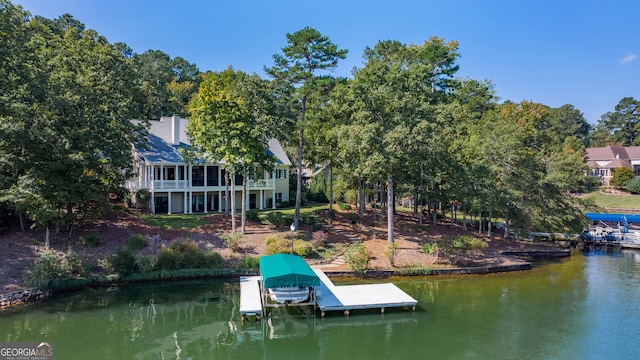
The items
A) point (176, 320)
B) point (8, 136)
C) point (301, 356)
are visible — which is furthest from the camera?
point (8, 136)

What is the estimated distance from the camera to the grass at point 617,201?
5516 centimetres

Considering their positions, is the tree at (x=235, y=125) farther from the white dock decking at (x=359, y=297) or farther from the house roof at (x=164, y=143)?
the white dock decking at (x=359, y=297)

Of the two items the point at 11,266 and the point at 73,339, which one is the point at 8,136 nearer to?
the point at 11,266

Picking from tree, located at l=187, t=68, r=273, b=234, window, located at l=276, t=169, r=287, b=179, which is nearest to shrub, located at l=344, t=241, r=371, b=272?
tree, located at l=187, t=68, r=273, b=234

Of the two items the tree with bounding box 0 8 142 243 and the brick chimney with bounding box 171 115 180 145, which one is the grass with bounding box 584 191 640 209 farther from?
the tree with bounding box 0 8 142 243

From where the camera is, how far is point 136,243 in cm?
2258

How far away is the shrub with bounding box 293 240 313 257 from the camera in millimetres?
23656

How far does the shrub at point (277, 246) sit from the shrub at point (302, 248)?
1.38 feet

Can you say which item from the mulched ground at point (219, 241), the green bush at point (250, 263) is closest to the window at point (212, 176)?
the mulched ground at point (219, 241)

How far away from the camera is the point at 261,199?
119 feet

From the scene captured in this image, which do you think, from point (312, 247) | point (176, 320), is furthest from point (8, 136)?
point (312, 247)

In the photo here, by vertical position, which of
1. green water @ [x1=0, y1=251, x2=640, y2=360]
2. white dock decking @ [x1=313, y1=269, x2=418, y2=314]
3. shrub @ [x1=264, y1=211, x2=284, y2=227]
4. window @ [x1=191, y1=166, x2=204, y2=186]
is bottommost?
green water @ [x1=0, y1=251, x2=640, y2=360]

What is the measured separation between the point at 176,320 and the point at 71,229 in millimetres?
11046

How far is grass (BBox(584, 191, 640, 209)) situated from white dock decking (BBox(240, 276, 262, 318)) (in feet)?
176
